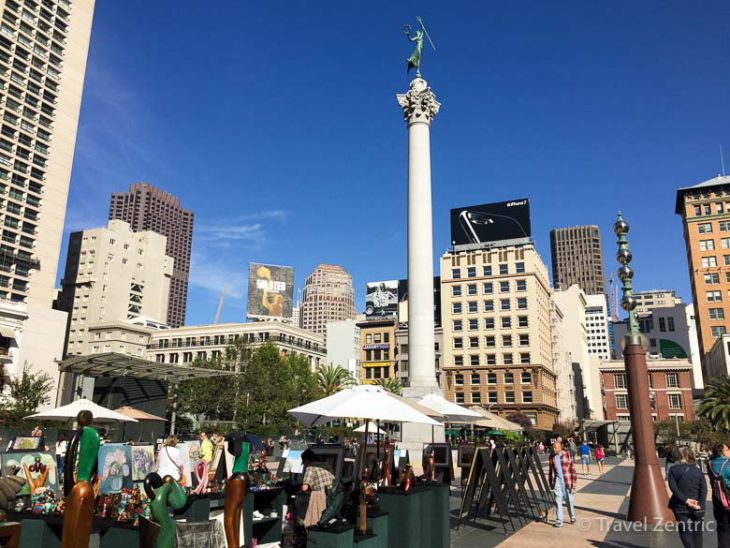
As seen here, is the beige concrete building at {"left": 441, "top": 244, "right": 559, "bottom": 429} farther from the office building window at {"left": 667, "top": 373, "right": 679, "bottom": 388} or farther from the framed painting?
the framed painting

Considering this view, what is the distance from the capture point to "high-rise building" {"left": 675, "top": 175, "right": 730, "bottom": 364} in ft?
316

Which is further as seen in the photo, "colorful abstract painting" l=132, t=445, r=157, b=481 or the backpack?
"colorful abstract painting" l=132, t=445, r=157, b=481

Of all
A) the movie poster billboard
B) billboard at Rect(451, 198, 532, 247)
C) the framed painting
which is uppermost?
billboard at Rect(451, 198, 532, 247)

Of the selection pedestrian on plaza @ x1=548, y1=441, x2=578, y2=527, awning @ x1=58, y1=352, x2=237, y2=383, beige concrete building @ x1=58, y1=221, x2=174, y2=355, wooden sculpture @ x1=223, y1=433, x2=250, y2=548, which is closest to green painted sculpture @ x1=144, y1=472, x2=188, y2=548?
wooden sculpture @ x1=223, y1=433, x2=250, y2=548

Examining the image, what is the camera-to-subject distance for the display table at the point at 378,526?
7538 mm

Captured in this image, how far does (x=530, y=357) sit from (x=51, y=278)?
67.9 m

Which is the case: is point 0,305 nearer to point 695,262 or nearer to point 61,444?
point 61,444

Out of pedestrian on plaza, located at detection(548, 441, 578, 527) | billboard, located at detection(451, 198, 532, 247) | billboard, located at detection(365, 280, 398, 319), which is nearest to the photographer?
pedestrian on plaza, located at detection(548, 441, 578, 527)

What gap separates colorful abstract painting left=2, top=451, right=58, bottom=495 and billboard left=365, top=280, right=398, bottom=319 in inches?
3778

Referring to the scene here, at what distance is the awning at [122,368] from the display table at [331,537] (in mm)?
28943

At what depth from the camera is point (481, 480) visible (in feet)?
48.8

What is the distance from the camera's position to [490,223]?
93625 millimetres

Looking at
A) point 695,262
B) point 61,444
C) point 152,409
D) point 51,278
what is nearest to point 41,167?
point 51,278

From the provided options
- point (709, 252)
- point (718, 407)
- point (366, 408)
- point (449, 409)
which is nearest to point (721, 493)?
point (366, 408)
